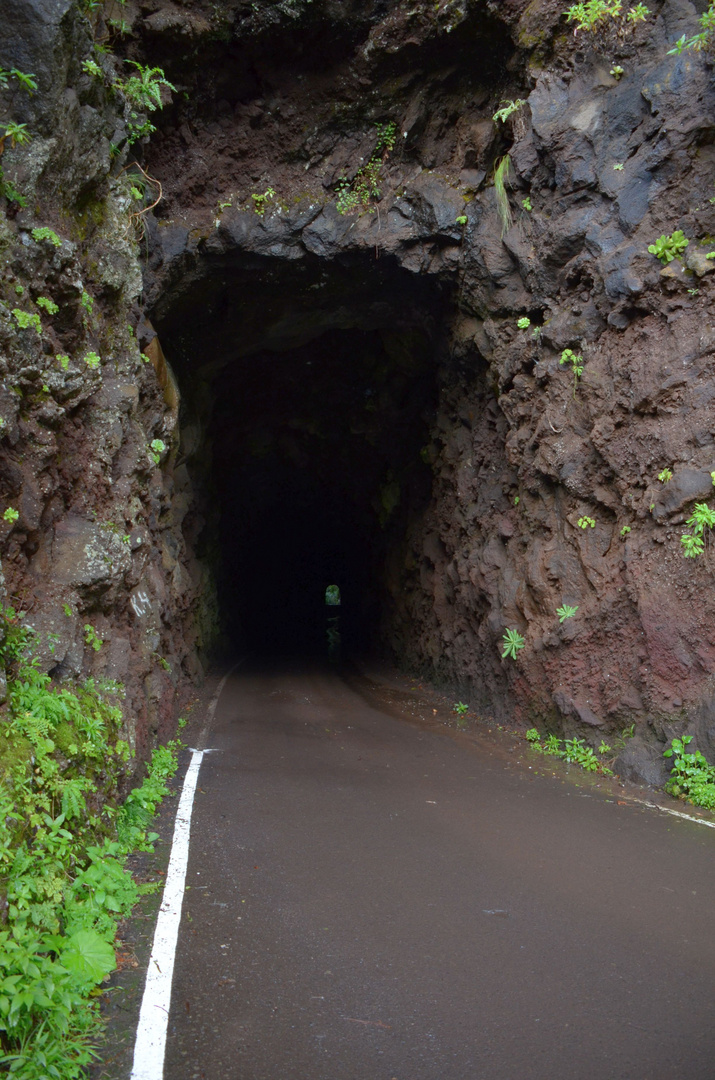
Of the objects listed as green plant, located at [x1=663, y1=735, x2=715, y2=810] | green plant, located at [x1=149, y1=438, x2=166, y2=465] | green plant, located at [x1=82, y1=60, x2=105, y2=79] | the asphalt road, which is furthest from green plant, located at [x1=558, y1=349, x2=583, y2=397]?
green plant, located at [x1=82, y1=60, x2=105, y2=79]

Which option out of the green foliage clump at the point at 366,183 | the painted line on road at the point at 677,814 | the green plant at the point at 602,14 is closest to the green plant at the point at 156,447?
the green foliage clump at the point at 366,183

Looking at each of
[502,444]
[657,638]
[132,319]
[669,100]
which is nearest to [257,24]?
[132,319]

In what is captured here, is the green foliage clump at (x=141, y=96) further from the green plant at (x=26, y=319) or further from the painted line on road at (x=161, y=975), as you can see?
the painted line on road at (x=161, y=975)

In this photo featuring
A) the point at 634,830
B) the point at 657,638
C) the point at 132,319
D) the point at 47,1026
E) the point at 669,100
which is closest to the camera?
the point at 47,1026

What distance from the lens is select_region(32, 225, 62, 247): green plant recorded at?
6.90 meters

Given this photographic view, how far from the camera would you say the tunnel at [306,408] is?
43.2 ft

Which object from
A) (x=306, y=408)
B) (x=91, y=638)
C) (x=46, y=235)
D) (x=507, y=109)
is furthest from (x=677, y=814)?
(x=306, y=408)

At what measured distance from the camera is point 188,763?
28.3ft

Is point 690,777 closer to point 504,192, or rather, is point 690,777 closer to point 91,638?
point 91,638

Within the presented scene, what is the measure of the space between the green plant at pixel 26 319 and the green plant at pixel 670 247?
283 inches

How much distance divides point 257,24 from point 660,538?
9.69 meters

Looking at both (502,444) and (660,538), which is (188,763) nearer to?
(660,538)

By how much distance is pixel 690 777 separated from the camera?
7.35 meters

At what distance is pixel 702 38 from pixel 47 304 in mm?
8136
